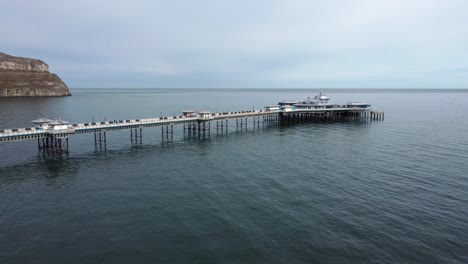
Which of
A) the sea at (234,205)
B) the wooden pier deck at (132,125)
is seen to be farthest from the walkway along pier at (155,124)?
the sea at (234,205)

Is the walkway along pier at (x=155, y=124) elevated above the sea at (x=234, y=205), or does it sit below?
above

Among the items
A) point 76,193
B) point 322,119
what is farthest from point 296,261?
point 322,119

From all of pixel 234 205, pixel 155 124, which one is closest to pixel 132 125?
pixel 155 124

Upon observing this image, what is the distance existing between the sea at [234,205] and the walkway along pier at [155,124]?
444 centimetres

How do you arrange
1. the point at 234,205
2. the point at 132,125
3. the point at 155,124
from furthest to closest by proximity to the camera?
the point at 155,124
the point at 132,125
the point at 234,205

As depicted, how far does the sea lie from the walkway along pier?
4444 mm

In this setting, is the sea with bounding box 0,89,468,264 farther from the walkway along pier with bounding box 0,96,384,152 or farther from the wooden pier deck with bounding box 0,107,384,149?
the walkway along pier with bounding box 0,96,384,152

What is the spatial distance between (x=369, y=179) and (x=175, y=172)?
111 ft

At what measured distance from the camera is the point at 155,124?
81.3 m

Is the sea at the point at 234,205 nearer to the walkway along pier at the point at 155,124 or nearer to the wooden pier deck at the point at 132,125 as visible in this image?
the wooden pier deck at the point at 132,125

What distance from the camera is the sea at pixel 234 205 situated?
91.0 ft

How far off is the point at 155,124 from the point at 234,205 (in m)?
50.5

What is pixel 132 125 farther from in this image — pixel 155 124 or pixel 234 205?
pixel 234 205

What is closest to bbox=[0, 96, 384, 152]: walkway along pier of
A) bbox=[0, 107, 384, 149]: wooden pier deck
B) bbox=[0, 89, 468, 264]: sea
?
bbox=[0, 107, 384, 149]: wooden pier deck
